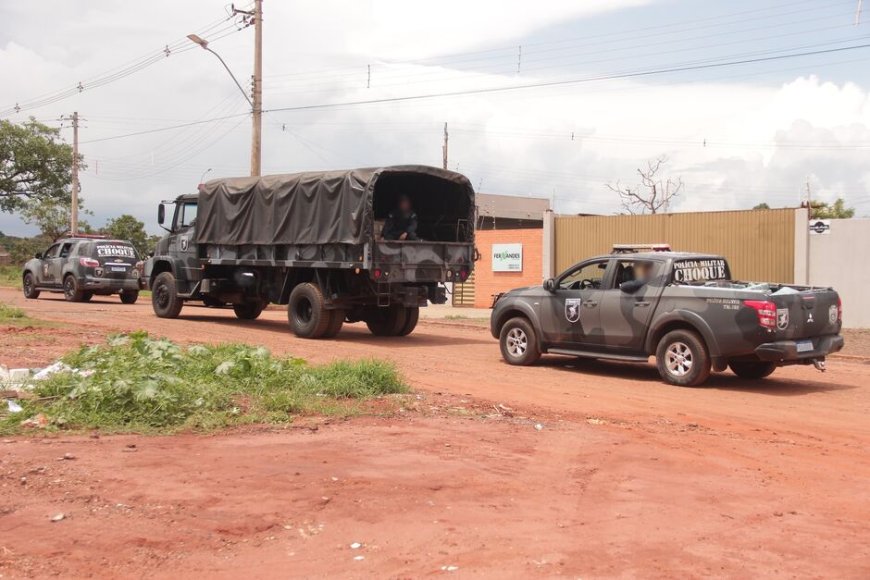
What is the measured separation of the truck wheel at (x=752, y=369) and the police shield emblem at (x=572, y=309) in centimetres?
220

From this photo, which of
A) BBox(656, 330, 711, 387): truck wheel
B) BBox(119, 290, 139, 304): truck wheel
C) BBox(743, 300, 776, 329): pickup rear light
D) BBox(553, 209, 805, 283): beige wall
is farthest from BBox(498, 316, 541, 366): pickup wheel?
BBox(119, 290, 139, 304): truck wheel

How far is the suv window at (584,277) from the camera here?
41.2ft

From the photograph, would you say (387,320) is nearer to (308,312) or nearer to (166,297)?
(308,312)

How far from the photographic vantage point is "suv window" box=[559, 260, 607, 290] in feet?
41.2

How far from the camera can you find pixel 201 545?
4.65m

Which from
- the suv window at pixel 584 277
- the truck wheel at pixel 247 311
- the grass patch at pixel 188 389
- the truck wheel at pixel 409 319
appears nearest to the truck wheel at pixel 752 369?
the suv window at pixel 584 277

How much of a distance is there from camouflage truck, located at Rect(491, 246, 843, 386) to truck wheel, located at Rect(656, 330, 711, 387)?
1 cm

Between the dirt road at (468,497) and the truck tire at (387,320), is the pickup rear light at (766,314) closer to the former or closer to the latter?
the dirt road at (468,497)

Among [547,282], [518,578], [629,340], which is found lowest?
[518,578]

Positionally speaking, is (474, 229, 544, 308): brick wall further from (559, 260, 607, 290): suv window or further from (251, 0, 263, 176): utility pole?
(559, 260, 607, 290): suv window

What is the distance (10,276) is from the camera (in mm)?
42688

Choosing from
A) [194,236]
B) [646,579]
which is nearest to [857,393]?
[646,579]

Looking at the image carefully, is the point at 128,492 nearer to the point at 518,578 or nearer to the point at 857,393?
the point at 518,578

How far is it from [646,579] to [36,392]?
5934 millimetres
